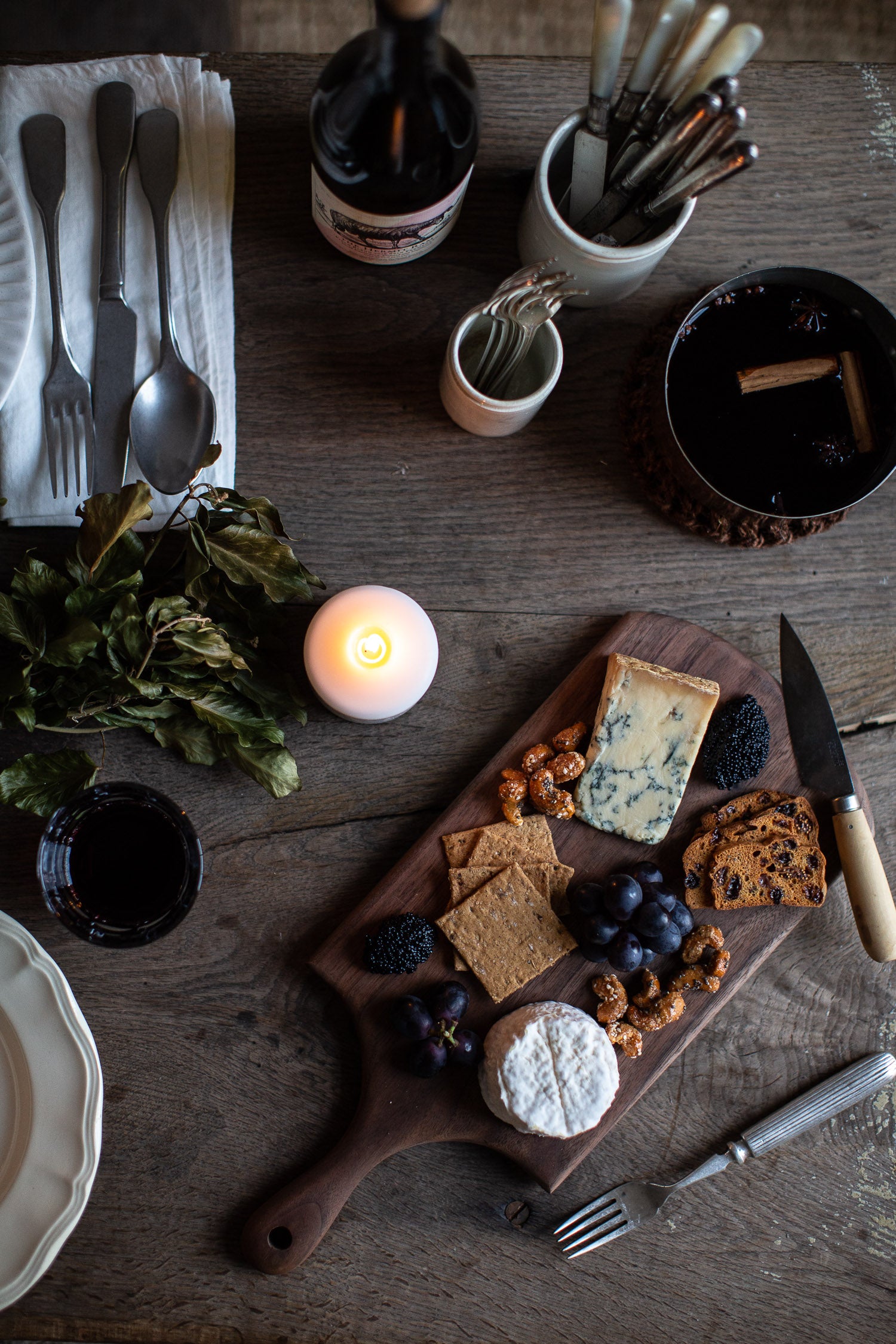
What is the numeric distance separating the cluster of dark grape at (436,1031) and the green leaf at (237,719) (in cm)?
27

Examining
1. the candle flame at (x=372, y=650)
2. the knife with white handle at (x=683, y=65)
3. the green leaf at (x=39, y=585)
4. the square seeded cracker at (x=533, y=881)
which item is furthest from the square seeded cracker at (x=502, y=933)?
the knife with white handle at (x=683, y=65)

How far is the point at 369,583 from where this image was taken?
0.89 metres

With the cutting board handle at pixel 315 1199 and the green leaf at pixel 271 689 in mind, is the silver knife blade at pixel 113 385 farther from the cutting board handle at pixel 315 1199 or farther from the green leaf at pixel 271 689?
the cutting board handle at pixel 315 1199

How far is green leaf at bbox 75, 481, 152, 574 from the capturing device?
659mm

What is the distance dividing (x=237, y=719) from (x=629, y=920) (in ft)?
1.31

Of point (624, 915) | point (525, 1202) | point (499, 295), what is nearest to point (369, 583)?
point (499, 295)

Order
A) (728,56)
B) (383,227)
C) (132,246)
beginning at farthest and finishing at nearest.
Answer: (132,246) → (383,227) → (728,56)

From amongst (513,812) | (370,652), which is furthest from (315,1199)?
(370,652)

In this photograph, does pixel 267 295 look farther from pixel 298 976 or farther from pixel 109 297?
pixel 298 976

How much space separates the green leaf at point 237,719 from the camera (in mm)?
775

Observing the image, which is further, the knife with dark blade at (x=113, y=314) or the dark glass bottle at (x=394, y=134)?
the knife with dark blade at (x=113, y=314)

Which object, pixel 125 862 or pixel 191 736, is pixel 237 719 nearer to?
pixel 191 736

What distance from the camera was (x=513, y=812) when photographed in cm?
85

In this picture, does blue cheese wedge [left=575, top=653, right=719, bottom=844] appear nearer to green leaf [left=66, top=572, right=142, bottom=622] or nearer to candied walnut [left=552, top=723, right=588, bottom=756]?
candied walnut [left=552, top=723, right=588, bottom=756]
